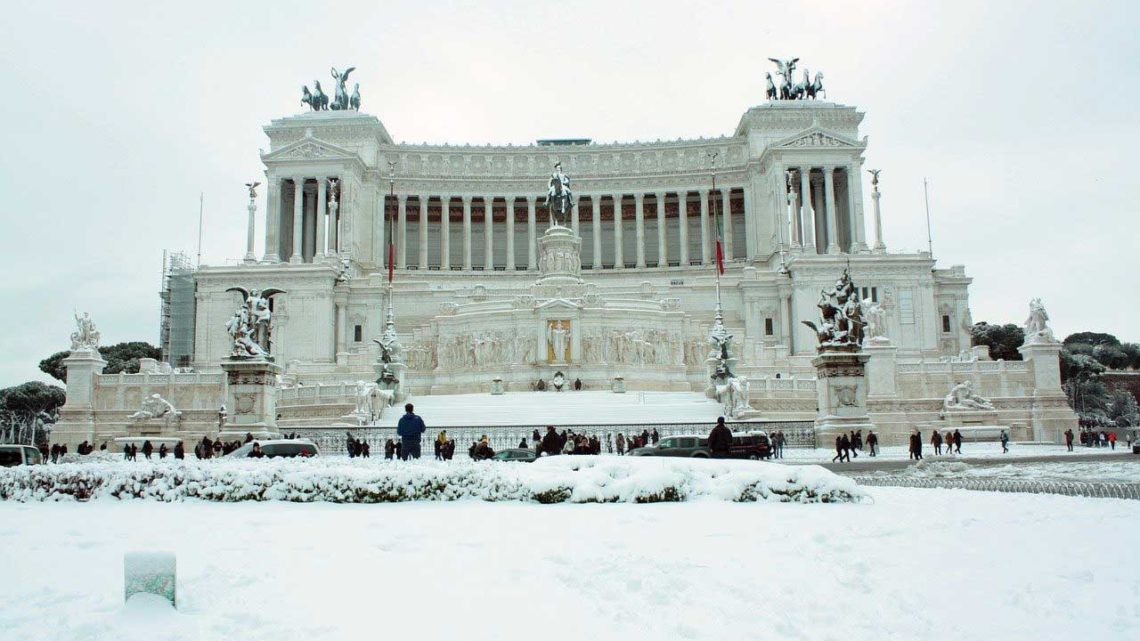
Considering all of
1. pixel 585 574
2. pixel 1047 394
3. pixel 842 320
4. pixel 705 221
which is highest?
pixel 705 221

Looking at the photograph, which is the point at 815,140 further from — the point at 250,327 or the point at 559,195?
the point at 250,327

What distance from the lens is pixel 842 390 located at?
3500 centimetres

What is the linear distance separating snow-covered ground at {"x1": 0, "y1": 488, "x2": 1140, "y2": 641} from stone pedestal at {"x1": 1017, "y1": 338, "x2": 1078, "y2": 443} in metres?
33.2

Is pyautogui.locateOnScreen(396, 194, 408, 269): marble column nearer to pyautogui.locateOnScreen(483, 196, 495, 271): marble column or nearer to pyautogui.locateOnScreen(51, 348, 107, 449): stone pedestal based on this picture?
pyautogui.locateOnScreen(483, 196, 495, 271): marble column

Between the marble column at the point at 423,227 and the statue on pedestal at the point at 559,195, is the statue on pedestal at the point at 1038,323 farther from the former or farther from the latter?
the marble column at the point at 423,227

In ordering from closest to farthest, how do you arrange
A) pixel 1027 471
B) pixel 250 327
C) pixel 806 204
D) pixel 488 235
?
pixel 1027 471 → pixel 250 327 → pixel 806 204 → pixel 488 235

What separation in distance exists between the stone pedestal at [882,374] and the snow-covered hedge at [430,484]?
3050 centimetres

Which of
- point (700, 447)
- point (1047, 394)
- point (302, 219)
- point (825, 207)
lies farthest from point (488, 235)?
point (700, 447)

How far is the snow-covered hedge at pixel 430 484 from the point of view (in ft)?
48.8

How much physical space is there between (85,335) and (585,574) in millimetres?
45847

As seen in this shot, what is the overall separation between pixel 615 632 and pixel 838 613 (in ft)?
6.60

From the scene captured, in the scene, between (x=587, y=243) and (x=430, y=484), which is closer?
(x=430, y=484)

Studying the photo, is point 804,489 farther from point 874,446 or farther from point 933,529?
point 874,446

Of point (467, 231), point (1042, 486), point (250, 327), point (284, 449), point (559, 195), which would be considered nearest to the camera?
point (1042, 486)
